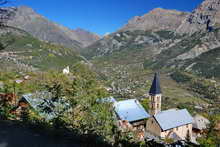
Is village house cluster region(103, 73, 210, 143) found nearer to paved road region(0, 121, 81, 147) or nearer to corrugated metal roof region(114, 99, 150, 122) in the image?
corrugated metal roof region(114, 99, 150, 122)

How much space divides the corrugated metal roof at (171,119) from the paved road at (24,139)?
1402 inches

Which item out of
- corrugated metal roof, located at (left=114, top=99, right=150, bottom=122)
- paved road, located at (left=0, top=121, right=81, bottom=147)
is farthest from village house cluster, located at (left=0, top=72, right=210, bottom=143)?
paved road, located at (left=0, top=121, right=81, bottom=147)

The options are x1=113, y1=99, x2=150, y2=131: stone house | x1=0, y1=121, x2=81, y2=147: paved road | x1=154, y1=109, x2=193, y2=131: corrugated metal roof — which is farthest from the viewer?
x1=154, y1=109, x2=193, y2=131: corrugated metal roof

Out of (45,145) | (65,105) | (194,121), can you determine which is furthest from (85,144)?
(194,121)

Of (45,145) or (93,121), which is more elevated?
(93,121)

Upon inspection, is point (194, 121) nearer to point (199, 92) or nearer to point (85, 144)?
point (85, 144)

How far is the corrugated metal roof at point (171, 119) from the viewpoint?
144 ft

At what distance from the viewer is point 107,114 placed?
1191 cm

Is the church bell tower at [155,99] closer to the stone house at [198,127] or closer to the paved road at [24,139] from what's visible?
the stone house at [198,127]

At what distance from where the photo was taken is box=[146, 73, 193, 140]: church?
143ft

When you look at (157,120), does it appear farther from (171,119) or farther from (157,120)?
(171,119)

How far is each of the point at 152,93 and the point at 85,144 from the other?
127ft

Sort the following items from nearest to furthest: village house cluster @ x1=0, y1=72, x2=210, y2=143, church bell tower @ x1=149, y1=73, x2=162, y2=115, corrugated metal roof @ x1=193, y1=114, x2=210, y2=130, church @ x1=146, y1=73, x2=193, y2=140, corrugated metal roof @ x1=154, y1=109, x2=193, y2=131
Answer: village house cluster @ x1=0, y1=72, x2=210, y2=143 → church @ x1=146, y1=73, x2=193, y2=140 → corrugated metal roof @ x1=154, y1=109, x2=193, y2=131 → church bell tower @ x1=149, y1=73, x2=162, y2=115 → corrugated metal roof @ x1=193, y1=114, x2=210, y2=130

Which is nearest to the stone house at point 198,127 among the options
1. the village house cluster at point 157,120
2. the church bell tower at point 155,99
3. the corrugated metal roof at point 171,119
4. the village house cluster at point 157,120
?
the village house cluster at point 157,120
